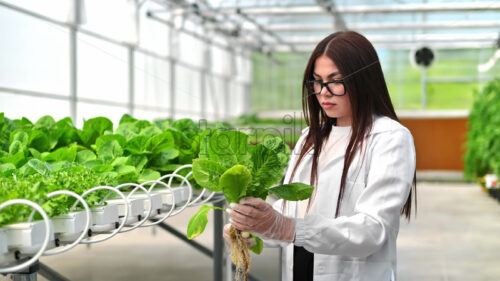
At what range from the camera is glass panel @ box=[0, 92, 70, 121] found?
9414mm

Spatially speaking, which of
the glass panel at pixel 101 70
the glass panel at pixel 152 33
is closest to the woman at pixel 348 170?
the glass panel at pixel 101 70

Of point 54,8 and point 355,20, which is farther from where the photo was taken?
point 355,20

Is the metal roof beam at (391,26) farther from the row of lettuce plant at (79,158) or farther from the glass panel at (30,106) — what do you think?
the row of lettuce plant at (79,158)

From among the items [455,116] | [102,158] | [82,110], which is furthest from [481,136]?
[102,158]

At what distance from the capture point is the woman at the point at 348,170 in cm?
147

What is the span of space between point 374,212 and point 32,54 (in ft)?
31.7

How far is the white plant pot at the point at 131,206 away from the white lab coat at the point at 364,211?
0.45 m

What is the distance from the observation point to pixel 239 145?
138cm

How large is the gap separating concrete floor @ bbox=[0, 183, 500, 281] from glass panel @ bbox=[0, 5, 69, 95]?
10.6ft

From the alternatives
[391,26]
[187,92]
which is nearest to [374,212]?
[187,92]

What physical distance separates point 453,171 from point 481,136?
24.1 feet

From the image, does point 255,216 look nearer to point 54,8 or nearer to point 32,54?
point 32,54

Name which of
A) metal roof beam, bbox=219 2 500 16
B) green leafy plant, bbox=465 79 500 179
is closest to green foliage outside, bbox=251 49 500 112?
green leafy plant, bbox=465 79 500 179

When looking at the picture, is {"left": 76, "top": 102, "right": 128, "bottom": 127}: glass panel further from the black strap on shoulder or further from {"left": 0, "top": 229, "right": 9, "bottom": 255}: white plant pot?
{"left": 0, "top": 229, "right": 9, "bottom": 255}: white plant pot
